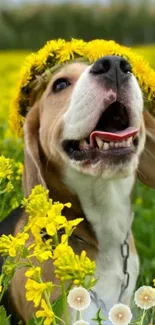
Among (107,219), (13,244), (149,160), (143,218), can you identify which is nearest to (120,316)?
(13,244)

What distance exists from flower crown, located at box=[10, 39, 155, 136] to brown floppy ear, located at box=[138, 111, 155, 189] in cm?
11

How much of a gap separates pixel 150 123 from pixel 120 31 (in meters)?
20.6

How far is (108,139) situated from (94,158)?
0.11 m

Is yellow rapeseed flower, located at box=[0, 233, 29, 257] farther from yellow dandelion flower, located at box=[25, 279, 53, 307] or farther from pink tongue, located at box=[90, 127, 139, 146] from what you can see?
pink tongue, located at box=[90, 127, 139, 146]

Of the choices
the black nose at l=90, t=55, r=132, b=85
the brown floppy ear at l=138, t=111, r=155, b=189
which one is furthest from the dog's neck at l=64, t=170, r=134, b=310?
the black nose at l=90, t=55, r=132, b=85

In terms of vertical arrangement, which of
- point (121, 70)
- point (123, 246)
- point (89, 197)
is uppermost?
point (121, 70)

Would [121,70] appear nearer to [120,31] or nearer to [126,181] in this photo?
[126,181]

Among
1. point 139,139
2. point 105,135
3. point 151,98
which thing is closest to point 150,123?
point 151,98

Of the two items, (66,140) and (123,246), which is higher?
(66,140)

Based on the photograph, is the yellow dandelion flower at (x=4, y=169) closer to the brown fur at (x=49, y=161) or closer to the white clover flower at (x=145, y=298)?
the white clover flower at (x=145, y=298)

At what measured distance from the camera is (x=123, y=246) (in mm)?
3498

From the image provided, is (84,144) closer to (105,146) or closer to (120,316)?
(105,146)

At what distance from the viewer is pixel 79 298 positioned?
6.56 ft

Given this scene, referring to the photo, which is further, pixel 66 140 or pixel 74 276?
pixel 66 140
